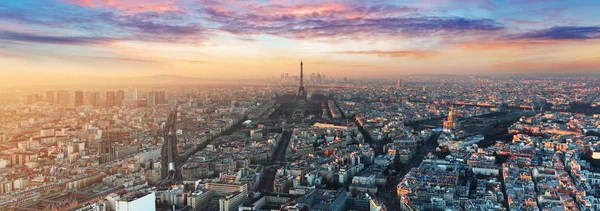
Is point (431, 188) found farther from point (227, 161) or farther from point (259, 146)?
point (259, 146)

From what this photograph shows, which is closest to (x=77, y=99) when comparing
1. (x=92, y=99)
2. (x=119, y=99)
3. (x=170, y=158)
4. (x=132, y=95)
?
(x=92, y=99)

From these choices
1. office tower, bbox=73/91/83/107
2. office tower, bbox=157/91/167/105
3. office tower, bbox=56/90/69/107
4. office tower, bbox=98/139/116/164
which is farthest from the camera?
office tower, bbox=157/91/167/105

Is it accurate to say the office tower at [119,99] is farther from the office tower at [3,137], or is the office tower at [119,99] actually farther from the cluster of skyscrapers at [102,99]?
the office tower at [3,137]

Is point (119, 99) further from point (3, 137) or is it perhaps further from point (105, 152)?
point (105, 152)

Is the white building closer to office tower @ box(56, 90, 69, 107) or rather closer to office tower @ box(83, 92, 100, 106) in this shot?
office tower @ box(56, 90, 69, 107)

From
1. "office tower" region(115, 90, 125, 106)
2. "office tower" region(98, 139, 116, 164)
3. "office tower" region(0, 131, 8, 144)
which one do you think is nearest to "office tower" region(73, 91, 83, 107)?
"office tower" region(115, 90, 125, 106)

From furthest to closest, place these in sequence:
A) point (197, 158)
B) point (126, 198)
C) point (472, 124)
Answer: point (472, 124), point (197, 158), point (126, 198)

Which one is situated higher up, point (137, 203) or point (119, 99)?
point (119, 99)

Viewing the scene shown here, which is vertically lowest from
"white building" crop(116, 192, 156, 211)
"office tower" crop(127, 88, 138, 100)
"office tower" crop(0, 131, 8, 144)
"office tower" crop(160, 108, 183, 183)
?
"office tower" crop(160, 108, 183, 183)

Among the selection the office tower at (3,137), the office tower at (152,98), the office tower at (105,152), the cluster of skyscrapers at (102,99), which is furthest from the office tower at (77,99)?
the office tower at (105,152)

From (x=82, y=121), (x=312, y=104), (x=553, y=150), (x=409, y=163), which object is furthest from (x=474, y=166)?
(x=312, y=104)

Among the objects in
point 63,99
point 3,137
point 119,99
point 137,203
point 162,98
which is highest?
point 63,99
